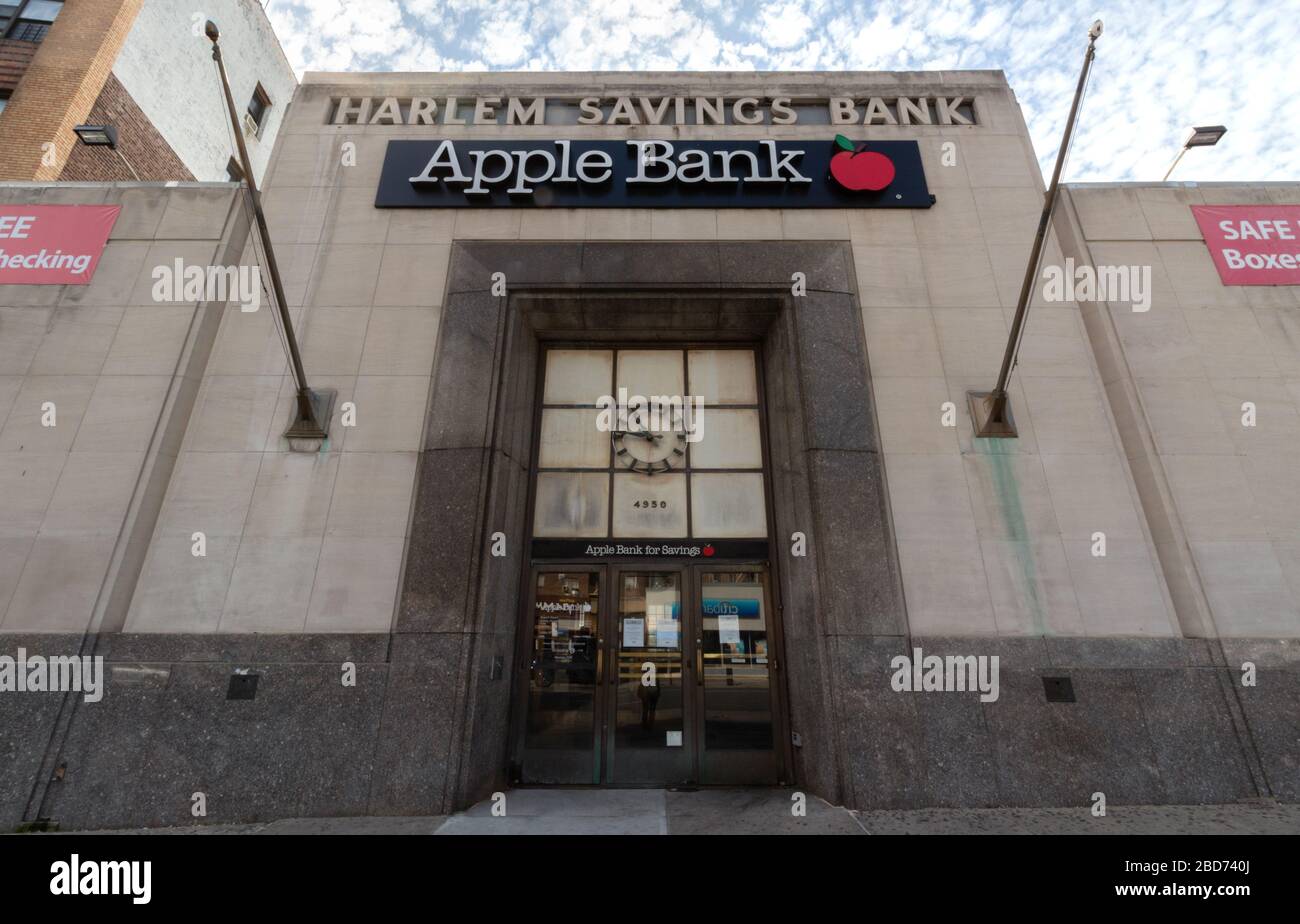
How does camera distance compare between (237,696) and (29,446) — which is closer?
(237,696)

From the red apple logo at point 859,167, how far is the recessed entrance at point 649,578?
3.50 metres

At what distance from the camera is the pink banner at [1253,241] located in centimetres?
942

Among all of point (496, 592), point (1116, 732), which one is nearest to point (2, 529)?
point (496, 592)

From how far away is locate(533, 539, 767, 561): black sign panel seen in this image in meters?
8.94

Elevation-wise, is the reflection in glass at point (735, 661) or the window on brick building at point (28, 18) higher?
the window on brick building at point (28, 18)

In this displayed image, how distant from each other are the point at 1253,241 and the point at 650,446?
10819 millimetres

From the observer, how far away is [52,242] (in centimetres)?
952

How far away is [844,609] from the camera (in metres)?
7.67

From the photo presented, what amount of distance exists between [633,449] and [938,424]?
475cm

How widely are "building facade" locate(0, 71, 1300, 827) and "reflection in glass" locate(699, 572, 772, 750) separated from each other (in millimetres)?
59

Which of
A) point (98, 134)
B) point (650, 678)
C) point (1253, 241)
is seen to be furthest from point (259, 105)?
point (1253, 241)

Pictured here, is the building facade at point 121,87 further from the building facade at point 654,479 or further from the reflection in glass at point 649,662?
the reflection in glass at point 649,662

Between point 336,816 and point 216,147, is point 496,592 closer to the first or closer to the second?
point 336,816

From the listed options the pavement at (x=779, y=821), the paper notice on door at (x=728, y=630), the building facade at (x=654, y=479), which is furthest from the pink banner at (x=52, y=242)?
the paper notice on door at (x=728, y=630)
